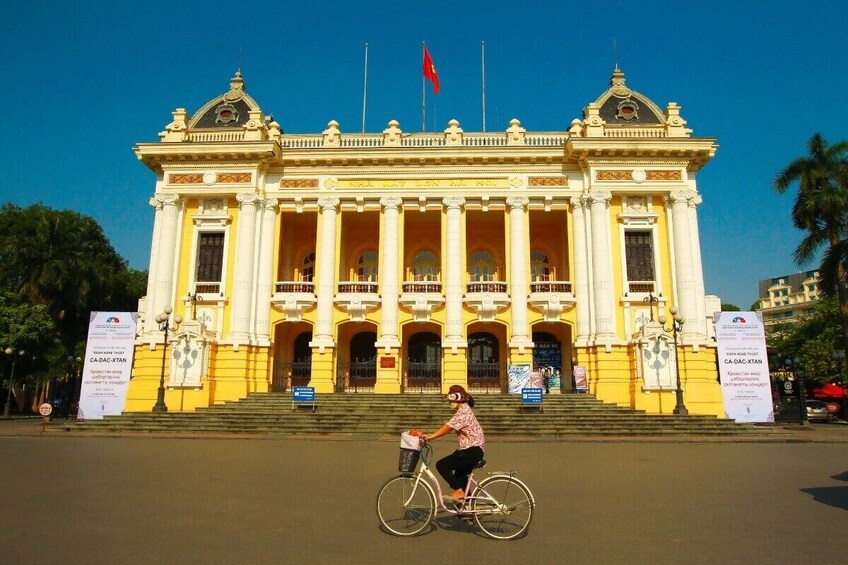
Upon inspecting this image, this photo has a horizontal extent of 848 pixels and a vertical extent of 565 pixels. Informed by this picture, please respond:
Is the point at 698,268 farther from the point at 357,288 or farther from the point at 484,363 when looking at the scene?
the point at 357,288

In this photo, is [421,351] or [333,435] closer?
[333,435]

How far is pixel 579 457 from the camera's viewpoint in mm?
13625

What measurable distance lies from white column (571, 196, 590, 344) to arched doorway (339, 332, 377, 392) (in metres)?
9.71

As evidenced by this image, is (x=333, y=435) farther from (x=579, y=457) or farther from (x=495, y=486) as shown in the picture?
(x=495, y=486)

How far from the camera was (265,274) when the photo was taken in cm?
2744

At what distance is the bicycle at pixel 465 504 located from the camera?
6.00 m

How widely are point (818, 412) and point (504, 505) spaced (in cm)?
3866

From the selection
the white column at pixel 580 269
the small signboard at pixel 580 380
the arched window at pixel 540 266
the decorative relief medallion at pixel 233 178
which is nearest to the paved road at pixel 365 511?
the small signboard at pixel 580 380

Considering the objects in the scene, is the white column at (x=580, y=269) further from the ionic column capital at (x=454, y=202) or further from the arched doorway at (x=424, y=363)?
the arched doorway at (x=424, y=363)

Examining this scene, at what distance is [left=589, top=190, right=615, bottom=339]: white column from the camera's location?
2559 centimetres

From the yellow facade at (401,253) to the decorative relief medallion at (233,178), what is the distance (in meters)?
0.05

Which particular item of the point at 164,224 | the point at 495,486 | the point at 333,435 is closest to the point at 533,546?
the point at 495,486

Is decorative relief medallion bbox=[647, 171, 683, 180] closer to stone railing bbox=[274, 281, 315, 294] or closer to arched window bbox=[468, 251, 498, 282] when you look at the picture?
arched window bbox=[468, 251, 498, 282]

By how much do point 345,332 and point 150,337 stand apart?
9.05 meters
